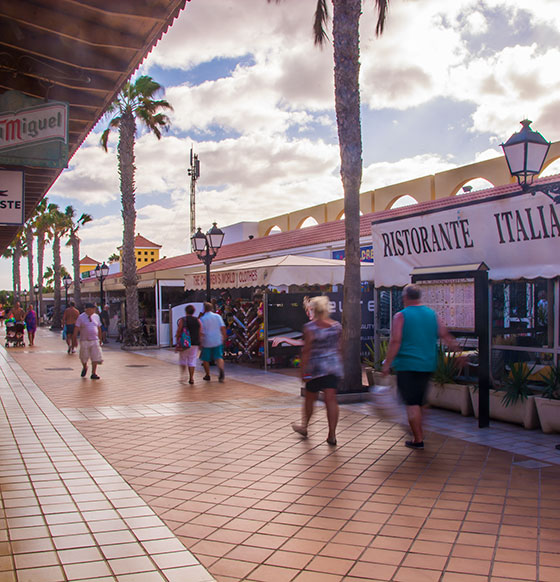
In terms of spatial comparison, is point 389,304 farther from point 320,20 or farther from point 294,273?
point 320,20

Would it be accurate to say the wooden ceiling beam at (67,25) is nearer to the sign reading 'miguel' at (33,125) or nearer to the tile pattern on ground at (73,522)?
the sign reading 'miguel' at (33,125)

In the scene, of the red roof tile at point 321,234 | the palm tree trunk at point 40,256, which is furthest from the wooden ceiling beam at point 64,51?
the palm tree trunk at point 40,256

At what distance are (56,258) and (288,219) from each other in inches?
853

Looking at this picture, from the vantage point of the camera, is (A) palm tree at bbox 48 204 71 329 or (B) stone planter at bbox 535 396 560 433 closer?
(B) stone planter at bbox 535 396 560 433

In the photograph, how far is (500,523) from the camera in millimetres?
4320

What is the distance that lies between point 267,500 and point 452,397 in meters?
4.65

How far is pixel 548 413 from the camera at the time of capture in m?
7.18

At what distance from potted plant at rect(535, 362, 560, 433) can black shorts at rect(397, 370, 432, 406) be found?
1.89 meters

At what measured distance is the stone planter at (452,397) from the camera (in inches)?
332

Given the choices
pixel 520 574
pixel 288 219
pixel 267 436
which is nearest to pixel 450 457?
pixel 267 436

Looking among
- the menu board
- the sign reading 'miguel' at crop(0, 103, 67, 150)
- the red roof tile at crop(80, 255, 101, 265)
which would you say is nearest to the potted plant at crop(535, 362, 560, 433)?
the menu board

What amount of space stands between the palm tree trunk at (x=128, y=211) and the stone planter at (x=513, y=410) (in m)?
17.3

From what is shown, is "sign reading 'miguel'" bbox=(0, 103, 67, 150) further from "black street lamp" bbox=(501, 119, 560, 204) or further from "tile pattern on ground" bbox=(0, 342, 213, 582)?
"black street lamp" bbox=(501, 119, 560, 204)

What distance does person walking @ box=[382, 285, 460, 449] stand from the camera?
6.32 m
